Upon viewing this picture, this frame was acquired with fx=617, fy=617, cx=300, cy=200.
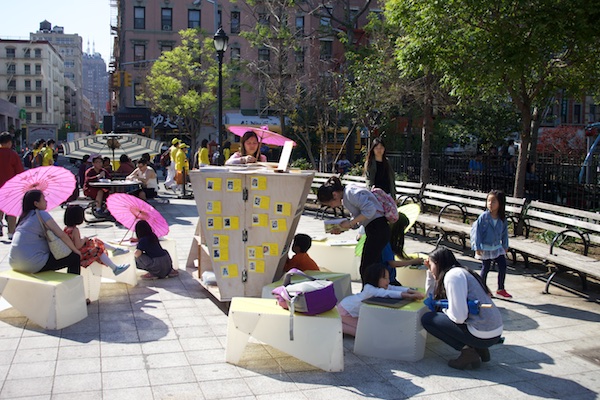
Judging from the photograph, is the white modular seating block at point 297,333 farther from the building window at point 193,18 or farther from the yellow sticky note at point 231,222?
the building window at point 193,18

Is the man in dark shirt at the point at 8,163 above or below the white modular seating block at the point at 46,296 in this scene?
above

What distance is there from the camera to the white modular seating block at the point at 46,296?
5988mm

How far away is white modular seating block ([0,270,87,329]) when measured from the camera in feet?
19.6

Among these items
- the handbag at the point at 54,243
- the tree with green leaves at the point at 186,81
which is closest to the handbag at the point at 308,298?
the handbag at the point at 54,243

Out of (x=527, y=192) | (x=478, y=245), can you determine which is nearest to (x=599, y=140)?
(x=527, y=192)

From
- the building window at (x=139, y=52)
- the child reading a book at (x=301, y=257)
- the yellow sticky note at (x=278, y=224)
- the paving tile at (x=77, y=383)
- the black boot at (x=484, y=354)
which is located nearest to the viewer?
the paving tile at (x=77, y=383)

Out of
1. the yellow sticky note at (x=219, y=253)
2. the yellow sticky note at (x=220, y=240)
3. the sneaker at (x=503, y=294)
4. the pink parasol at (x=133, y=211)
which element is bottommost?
the sneaker at (x=503, y=294)

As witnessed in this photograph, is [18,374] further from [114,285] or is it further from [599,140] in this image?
[599,140]

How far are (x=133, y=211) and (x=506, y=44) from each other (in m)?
6.56

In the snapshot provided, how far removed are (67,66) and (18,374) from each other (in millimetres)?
195603

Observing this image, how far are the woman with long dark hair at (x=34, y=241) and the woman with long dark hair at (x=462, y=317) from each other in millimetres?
3844

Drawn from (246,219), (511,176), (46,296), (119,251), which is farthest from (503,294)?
(511,176)

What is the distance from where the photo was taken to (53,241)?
647 centimetres

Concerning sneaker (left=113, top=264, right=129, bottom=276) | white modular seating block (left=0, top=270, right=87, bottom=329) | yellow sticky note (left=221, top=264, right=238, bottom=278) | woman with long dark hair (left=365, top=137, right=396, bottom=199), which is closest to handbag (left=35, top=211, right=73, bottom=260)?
white modular seating block (left=0, top=270, right=87, bottom=329)
